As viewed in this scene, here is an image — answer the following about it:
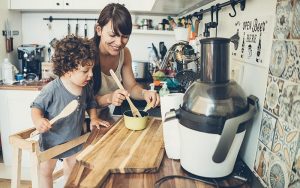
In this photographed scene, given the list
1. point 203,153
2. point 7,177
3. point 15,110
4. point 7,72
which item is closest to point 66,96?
point 203,153

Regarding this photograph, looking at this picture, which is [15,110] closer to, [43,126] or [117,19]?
[43,126]

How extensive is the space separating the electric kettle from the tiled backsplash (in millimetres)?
68

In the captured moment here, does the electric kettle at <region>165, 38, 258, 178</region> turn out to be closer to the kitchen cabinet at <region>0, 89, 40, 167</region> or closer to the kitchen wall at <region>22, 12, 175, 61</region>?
the kitchen cabinet at <region>0, 89, 40, 167</region>

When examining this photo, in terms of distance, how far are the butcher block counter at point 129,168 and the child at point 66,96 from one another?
40 centimetres

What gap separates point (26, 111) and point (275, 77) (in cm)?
235

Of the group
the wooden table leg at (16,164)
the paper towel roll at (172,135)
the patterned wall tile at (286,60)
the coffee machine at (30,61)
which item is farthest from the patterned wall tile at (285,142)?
the coffee machine at (30,61)

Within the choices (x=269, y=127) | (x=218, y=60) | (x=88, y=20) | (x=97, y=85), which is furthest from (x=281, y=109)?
(x=88, y=20)

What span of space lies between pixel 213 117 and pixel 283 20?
28 centimetres

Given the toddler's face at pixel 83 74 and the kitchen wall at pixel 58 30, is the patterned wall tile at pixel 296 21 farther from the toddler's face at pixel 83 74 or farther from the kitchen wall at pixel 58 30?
the kitchen wall at pixel 58 30

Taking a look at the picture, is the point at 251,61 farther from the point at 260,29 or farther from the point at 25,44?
the point at 25,44

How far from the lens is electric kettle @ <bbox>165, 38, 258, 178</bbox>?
0.65 m

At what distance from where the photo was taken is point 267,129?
2.27 feet

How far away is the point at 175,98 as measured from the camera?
0.85 meters

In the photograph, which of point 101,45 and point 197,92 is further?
point 101,45
